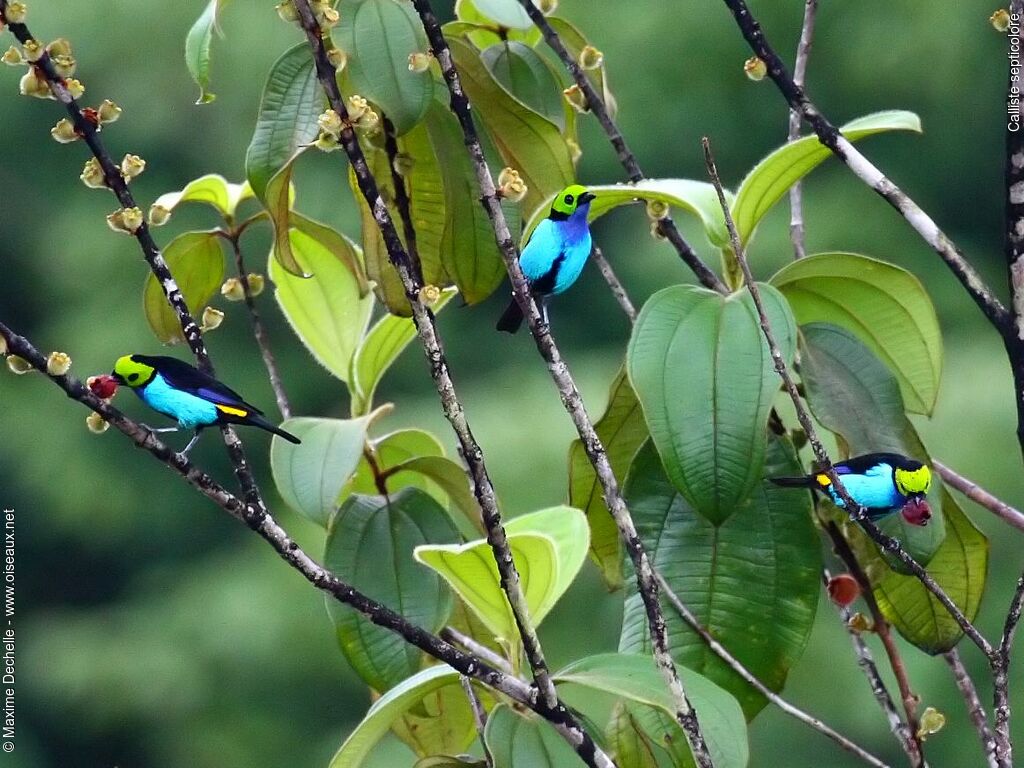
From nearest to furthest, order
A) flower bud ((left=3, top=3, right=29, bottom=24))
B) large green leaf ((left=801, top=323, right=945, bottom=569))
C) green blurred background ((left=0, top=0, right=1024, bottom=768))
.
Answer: flower bud ((left=3, top=3, right=29, bottom=24))
large green leaf ((left=801, top=323, right=945, bottom=569))
green blurred background ((left=0, top=0, right=1024, bottom=768))

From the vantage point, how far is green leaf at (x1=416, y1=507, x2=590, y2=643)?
57.2 inches

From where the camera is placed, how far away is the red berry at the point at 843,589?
1651mm

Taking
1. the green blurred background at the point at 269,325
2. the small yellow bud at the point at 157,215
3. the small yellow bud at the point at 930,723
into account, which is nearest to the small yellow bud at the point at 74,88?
the small yellow bud at the point at 157,215

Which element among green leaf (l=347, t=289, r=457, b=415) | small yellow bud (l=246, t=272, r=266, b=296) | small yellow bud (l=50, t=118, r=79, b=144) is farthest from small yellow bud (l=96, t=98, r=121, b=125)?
green leaf (l=347, t=289, r=457, b=415)

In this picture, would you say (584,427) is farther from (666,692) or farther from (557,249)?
(557,249)

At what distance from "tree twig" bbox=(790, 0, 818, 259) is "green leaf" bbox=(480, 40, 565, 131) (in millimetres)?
341

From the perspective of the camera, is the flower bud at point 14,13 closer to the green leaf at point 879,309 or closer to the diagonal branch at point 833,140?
the diagonal branch at point 833,140

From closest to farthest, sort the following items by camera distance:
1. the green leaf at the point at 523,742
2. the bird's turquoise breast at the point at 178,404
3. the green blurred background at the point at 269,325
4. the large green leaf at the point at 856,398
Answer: the green leaf at the point at 523,742
the large green leaf at the point at 856,398
the bird's turquoise breast at the point at 178,404
the green blurred background at the point at 269,325

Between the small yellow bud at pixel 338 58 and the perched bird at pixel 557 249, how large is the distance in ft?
1.04

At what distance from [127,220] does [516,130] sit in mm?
652

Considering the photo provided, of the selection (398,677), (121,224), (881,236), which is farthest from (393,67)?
(881,236)

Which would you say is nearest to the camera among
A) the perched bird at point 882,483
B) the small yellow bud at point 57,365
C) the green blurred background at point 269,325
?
the small yellow bud at point 57,365

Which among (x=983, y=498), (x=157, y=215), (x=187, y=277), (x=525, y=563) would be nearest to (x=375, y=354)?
(x=187, y=277)

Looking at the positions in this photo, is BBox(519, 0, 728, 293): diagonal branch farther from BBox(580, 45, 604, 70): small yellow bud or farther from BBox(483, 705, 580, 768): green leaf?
BBox(483, 705, 580, 768): green leaf
